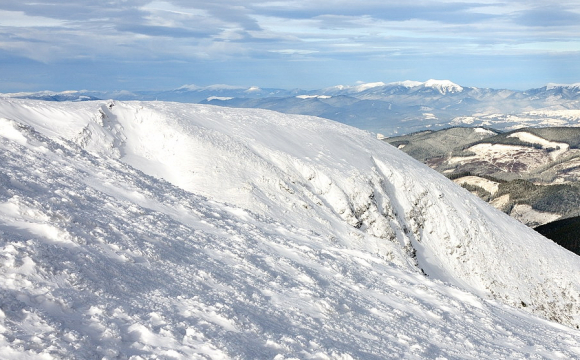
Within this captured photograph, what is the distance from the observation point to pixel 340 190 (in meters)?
38.8

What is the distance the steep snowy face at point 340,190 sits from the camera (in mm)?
Result: 33469

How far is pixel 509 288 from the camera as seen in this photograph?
1598 inches

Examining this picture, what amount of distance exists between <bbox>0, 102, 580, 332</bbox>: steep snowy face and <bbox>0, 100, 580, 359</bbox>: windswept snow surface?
209mm

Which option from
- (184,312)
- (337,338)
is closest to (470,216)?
(337,338)

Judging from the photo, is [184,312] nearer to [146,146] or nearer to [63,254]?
[63,254]

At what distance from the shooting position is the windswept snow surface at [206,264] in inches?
334

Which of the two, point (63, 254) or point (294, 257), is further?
point (294, 257)

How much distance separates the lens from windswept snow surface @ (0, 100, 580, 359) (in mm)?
8492

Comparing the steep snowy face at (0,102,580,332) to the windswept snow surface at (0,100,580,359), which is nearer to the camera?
the windswept snow surface at (0,100,580,359)

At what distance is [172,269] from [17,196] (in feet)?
14.6

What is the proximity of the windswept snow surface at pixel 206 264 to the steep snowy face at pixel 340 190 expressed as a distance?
0.69 feet

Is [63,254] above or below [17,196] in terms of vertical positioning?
below

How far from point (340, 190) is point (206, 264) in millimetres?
26275

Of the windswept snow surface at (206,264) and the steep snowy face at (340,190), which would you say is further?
the steep snowy face at (340,190)
